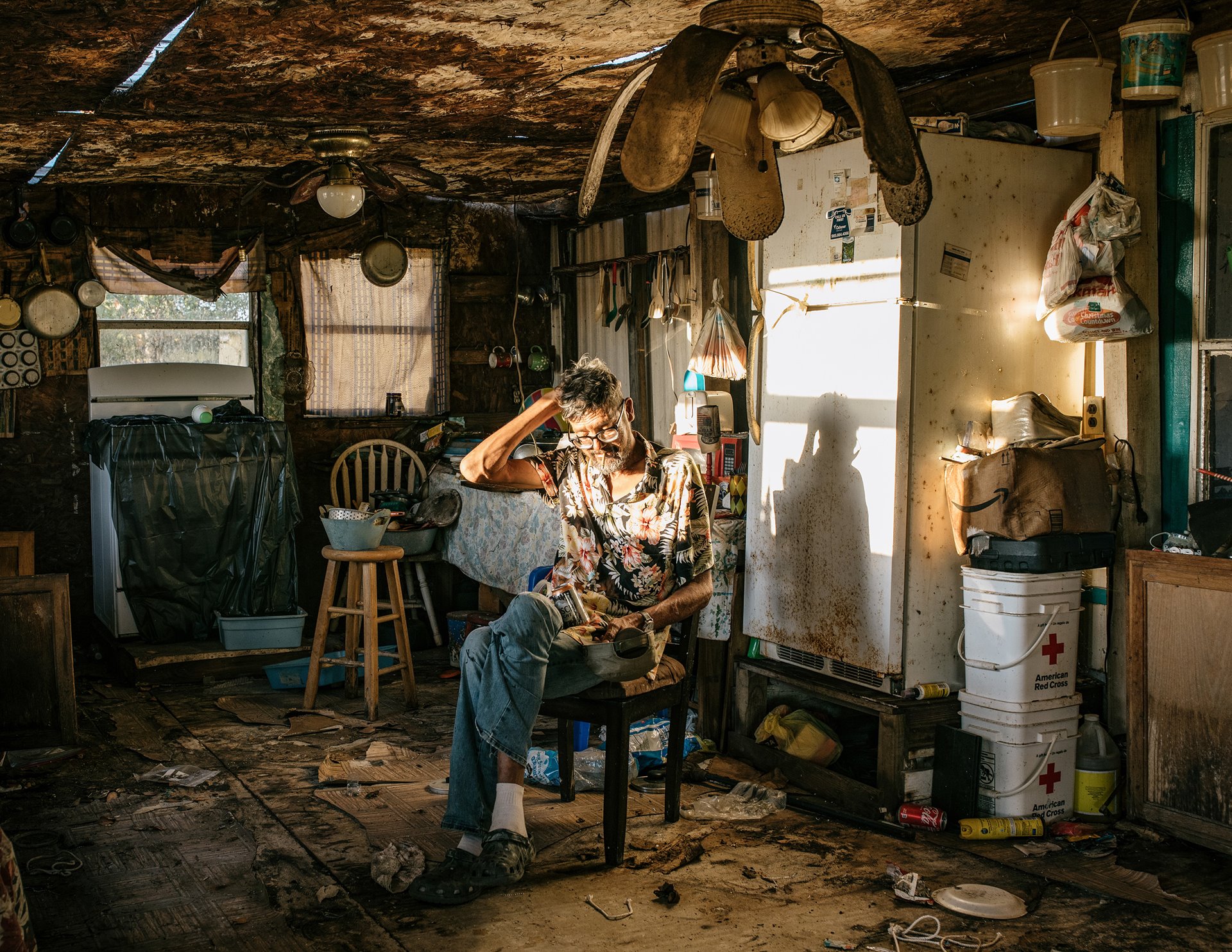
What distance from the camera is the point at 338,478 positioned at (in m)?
7.09

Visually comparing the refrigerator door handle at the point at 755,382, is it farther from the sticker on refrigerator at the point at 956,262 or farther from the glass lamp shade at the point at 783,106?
the glass lamp shade at the point at 783,106

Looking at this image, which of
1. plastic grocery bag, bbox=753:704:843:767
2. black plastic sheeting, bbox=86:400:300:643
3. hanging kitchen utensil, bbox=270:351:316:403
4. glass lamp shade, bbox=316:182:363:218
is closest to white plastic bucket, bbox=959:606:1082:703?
plastic grocery bag, bbox=753:704:843:767

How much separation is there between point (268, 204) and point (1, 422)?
6.38ft

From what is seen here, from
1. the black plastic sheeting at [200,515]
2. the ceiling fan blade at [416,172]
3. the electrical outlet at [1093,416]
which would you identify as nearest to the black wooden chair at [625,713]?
the electrical outlet at [1093,416]

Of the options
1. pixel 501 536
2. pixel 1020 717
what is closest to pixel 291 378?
pixel 501 536

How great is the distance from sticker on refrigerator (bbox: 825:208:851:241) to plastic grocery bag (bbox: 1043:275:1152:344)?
0.76 meters

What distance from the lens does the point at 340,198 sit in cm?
522

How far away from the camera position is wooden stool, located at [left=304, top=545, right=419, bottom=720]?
203 inches

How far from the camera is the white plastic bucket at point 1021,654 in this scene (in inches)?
145

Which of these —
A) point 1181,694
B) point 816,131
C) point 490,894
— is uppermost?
point 816,131

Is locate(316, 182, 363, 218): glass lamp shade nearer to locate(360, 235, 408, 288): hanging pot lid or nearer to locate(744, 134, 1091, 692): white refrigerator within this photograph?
locate(360, 235, 408, 288): hanging pot lid

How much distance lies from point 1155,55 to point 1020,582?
1.64 meters

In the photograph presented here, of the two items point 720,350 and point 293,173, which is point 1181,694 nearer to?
point 720,350

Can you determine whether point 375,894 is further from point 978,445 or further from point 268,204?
point 268,204
